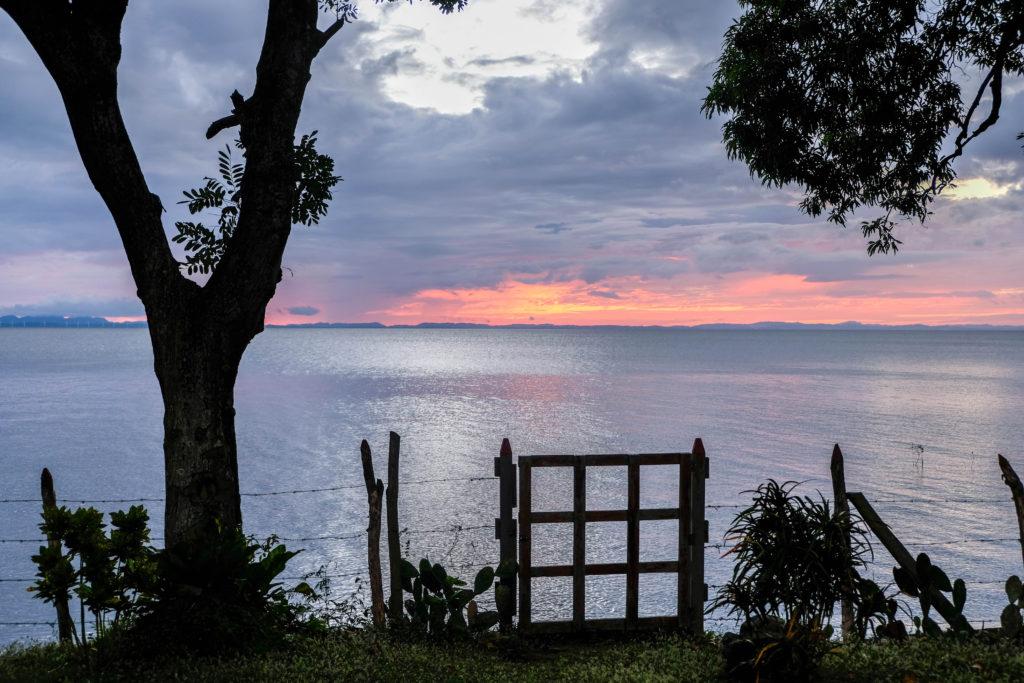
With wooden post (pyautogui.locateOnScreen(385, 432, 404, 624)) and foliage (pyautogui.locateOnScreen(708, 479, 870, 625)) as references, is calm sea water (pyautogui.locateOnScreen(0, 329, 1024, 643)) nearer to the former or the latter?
wooden post (pyautogui.locateOnScreen(385, 432, 404, 624))

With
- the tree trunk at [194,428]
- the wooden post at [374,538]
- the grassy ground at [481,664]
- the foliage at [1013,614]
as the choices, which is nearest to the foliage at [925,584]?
the foliage at [1013,614]

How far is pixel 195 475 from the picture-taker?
7.80 metres

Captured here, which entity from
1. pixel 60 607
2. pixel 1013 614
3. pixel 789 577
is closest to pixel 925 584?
pixel 1013 614

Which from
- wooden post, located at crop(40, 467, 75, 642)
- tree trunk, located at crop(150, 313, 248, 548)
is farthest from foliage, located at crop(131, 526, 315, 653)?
wooden post, located at crop(40, 467, 75, 642)

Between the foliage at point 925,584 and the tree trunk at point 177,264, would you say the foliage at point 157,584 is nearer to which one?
the tree trunk at point 177,264

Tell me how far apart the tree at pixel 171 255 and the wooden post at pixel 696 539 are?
16.6 ft

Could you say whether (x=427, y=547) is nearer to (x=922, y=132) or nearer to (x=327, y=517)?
(x=327, y=517)

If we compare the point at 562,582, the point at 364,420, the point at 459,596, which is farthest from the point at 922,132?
the point at 364,420

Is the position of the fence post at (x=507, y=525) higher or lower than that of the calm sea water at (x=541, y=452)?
higher

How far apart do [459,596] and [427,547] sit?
46.8ft

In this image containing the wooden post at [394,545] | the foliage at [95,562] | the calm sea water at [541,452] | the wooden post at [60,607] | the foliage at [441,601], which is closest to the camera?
the foliage at [95,562]

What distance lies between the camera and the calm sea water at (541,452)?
22031 mm

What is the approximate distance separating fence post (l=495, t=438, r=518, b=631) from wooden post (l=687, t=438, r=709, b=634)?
6.79 ft

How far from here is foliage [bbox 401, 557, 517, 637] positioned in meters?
8.30
